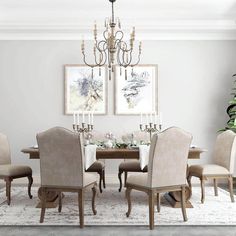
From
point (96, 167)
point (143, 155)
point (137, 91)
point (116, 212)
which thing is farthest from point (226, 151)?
point (137, 91)

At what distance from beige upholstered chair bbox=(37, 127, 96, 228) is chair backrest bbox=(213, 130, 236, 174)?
195 centimetres

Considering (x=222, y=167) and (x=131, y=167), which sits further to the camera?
(x=131, y=167)

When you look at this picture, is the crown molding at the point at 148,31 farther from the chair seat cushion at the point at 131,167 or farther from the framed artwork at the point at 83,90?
the chair seat cushion at the point at 131,167

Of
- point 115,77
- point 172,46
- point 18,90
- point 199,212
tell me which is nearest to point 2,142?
point 18,90

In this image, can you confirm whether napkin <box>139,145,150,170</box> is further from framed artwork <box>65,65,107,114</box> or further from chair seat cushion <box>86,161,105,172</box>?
framed artwork <box>65,65,107,114</box>

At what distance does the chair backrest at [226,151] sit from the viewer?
452 cm

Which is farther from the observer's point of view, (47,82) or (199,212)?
(47,82)

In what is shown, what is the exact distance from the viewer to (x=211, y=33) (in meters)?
6.18

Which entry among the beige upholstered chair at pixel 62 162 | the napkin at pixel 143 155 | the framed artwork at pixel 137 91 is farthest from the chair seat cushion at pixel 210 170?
the framed artwork at pixel 137 91

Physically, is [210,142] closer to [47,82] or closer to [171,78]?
[171,78]

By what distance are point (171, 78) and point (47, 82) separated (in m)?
2.14

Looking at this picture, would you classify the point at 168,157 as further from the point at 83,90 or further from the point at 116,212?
the point at 83,90

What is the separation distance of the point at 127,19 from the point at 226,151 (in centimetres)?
274

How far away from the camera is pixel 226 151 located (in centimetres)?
461
